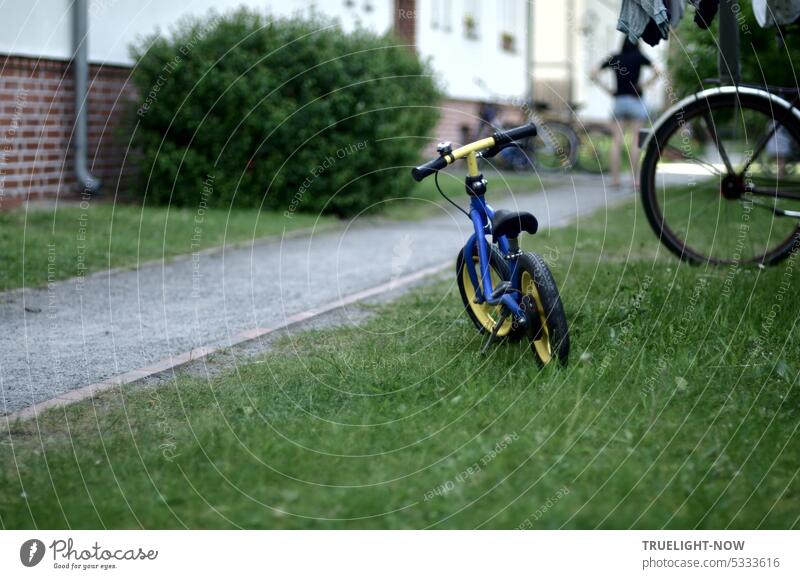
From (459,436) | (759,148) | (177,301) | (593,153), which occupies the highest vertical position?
(759,148)

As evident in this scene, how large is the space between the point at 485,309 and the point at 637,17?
4.78ft

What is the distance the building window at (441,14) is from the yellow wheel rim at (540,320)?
1555 cm

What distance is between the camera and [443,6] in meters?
19.9

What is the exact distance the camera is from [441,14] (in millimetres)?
19781

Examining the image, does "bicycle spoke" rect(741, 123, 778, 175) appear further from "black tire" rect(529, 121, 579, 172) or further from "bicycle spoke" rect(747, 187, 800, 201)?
"black tire" rect(529, 121, 579, 172)

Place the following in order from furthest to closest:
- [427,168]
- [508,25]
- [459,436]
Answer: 1. [508,25]
2. [427,168]
3. [459,436]

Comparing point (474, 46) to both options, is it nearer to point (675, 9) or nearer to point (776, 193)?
point (776, 193)

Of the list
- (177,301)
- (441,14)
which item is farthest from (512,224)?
(441,14)

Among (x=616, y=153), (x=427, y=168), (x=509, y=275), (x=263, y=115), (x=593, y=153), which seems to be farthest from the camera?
(x=593, y=153)

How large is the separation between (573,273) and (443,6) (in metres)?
14.1

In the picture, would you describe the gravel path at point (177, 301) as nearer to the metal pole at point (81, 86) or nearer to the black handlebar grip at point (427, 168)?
the black handlebar grip at point (427, 168)

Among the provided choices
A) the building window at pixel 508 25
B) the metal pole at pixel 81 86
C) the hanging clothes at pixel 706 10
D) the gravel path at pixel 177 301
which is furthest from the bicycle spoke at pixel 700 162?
the building window at pixel 508 25

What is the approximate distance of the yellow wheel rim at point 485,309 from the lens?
15.2ft

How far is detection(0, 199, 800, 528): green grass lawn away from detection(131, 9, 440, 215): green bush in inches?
219
